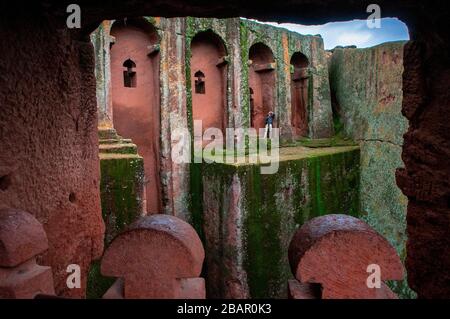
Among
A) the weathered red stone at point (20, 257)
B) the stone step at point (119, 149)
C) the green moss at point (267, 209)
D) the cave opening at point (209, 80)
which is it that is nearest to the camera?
the weathered red stone at point (20, 257)

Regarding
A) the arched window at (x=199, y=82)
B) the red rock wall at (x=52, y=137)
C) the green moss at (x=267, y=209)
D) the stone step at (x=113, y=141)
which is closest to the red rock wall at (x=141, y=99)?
the arched window at (x=199, y=82)

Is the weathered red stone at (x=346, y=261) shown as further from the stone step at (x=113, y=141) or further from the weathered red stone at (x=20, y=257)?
the stone step at (x=113, y=141)

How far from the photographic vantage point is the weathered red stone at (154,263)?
1.55m

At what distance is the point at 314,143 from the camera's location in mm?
11758

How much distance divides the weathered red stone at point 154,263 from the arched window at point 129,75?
9217 millimetres

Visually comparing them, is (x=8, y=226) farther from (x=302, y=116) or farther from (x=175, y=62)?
(x=302, y=116)

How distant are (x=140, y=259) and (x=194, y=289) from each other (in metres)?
0.26

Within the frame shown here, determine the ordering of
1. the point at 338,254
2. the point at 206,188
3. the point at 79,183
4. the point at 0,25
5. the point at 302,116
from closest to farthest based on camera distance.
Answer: the point at 338,254 → the point at 0,25 → the point at 79,183 → the point at 206,188 → the point at 302,116

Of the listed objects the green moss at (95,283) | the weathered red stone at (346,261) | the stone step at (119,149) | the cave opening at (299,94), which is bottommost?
the green moss at (95,283)

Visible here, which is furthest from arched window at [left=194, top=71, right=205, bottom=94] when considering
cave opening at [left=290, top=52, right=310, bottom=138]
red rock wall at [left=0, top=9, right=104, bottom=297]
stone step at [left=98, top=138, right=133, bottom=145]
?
red rock wall at [left=0, top=9, right=104, bottom=297]

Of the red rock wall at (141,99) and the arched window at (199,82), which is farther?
the arched window at (199,82)

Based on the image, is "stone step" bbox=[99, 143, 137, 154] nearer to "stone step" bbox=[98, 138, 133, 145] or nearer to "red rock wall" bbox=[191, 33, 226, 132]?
"stone step" bbox=[98, 138, 133, 145]

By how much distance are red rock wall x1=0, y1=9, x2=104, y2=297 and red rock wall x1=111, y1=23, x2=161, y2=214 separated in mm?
7664

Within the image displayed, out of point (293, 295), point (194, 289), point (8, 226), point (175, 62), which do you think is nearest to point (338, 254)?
point (293, 295)
